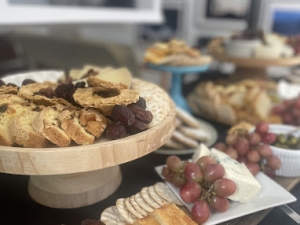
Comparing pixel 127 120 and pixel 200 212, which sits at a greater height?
pixel 127 120

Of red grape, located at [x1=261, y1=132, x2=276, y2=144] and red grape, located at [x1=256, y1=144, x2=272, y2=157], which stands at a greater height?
red grape, located at [x1=261, y1=132, x2=276, y2=144]

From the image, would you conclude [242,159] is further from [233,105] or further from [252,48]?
[252,48]

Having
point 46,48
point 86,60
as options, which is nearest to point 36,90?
point 86,60

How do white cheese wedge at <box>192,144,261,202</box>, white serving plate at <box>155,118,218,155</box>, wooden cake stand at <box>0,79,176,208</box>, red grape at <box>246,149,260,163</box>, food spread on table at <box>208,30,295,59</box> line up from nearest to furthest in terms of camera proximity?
1. wooden cake stand at <box>0,79,176,208</box>
2. white cheese wedge at <box>192,144,261,202</box>
3. red grape at <box>246,149,260,163</box>
4. white serving plate at <box>155,118,218,155</box>
5. food spread on table at <box>208,30,295,59</box>

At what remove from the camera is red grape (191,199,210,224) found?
21.4 inches

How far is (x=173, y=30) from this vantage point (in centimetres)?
303

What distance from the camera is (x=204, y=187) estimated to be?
1.96 feet

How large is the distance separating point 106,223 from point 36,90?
28 cm

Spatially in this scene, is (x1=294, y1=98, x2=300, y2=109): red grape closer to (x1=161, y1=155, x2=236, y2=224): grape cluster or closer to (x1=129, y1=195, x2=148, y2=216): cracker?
(x1=161, y1=155, x2=236, y2=224): grape cluster

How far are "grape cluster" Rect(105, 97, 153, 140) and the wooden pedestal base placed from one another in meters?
0.13

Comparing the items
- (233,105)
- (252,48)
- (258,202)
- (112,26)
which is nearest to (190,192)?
(258,202)

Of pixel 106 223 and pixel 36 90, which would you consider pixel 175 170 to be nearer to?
pixel 106 223

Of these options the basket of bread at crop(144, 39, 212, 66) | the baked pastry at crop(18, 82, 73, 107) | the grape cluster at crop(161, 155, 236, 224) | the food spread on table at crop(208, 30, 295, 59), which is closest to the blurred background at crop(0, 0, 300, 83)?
the food spread on table at crop(208, 30, 295, 59)

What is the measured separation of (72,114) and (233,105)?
63 cm
